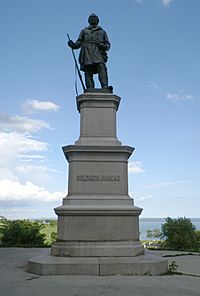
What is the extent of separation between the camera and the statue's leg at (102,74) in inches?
404

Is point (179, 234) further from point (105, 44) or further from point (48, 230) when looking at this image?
point (105, 44)

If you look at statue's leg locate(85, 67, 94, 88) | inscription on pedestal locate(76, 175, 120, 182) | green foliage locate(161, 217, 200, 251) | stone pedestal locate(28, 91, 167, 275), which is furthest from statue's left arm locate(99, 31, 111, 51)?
green foliage locate(161, 217, 200, 251)

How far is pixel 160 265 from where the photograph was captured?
738 centimetres


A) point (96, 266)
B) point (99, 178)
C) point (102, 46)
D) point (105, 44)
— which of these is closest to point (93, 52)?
point (102, 46)

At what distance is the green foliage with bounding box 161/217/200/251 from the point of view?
14.8 metres

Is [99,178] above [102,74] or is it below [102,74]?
below

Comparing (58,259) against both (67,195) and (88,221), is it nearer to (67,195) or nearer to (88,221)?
(88,221)

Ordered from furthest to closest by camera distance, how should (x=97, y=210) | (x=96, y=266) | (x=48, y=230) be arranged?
(x=48, y=230) < (x=97, y=210) < (x=96, y=266)

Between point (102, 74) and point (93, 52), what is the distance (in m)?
0.71

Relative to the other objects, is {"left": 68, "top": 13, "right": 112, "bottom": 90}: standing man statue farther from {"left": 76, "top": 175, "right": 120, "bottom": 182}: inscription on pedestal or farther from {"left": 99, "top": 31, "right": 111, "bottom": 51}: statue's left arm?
{"left": 76, "top": 175, "right": 120, "bottom": 182}: inscription on pedestal

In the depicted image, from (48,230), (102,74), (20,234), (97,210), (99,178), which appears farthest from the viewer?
(48,230)

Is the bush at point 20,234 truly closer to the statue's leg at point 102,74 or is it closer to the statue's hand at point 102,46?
the statue's leg at point 102,74

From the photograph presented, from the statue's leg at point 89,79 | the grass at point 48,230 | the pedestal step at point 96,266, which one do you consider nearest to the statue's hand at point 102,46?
the statue's leg at point 89,79

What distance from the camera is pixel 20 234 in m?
14.8
